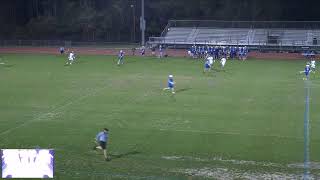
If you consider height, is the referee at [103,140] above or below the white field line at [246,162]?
above

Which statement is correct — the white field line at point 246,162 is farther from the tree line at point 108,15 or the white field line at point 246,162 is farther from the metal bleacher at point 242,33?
the tree line at point 108,15

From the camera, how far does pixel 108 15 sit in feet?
253

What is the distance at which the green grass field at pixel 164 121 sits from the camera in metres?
17.2

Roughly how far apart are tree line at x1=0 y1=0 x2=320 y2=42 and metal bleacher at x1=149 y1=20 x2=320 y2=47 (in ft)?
17.9

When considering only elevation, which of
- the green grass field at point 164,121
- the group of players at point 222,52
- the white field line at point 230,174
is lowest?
the white field line at point 230,174

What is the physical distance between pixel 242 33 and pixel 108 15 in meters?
22.0

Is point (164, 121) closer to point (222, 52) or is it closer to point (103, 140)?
point (103, 140)

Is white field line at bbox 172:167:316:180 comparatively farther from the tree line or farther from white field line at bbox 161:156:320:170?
the tree line

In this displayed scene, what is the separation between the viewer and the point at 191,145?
19.6 m

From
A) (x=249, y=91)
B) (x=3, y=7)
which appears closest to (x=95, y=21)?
(x=3, y=7)

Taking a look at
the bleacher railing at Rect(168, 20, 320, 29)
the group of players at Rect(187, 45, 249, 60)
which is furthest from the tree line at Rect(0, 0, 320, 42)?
the group of players at Rect(187, 45, 249, 60)

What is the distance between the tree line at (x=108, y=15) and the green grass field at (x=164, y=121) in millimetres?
34608

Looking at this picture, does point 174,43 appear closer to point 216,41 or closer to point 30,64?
point 216,41

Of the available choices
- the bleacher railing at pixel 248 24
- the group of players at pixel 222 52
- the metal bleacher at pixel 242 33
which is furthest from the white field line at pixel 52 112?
the bleacher railing at pixel 248 24
